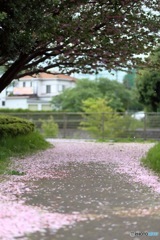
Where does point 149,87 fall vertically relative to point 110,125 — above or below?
above

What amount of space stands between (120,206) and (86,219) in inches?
37.9

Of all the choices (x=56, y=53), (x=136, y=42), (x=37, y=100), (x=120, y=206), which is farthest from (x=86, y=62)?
(x=37, y=100)

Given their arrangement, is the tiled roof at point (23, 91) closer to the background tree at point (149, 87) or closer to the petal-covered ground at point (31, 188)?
the background tree at point (149, 87)

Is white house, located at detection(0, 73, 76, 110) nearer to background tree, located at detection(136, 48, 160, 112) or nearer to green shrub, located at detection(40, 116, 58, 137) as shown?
green shrub, located at detection(40, 116, 58, 137)

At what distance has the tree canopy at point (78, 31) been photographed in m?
9.60

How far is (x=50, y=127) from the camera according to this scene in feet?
82.3

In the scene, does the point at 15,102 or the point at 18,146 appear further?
the point at 15,102

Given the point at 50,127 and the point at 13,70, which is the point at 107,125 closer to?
the point at 50,127

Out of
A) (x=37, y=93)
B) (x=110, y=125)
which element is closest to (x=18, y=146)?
(x=110, y=125)

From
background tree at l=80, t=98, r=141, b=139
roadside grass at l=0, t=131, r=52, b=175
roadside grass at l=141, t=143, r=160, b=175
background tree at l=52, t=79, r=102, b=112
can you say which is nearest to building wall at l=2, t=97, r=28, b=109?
background tree at l=52, t=79, r=102, b=112

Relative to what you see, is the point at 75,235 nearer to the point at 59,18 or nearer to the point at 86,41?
the point at 59,18

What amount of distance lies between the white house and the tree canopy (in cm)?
4870

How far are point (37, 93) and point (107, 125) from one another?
44.3 meters

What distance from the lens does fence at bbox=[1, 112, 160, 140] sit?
23.4 meters
